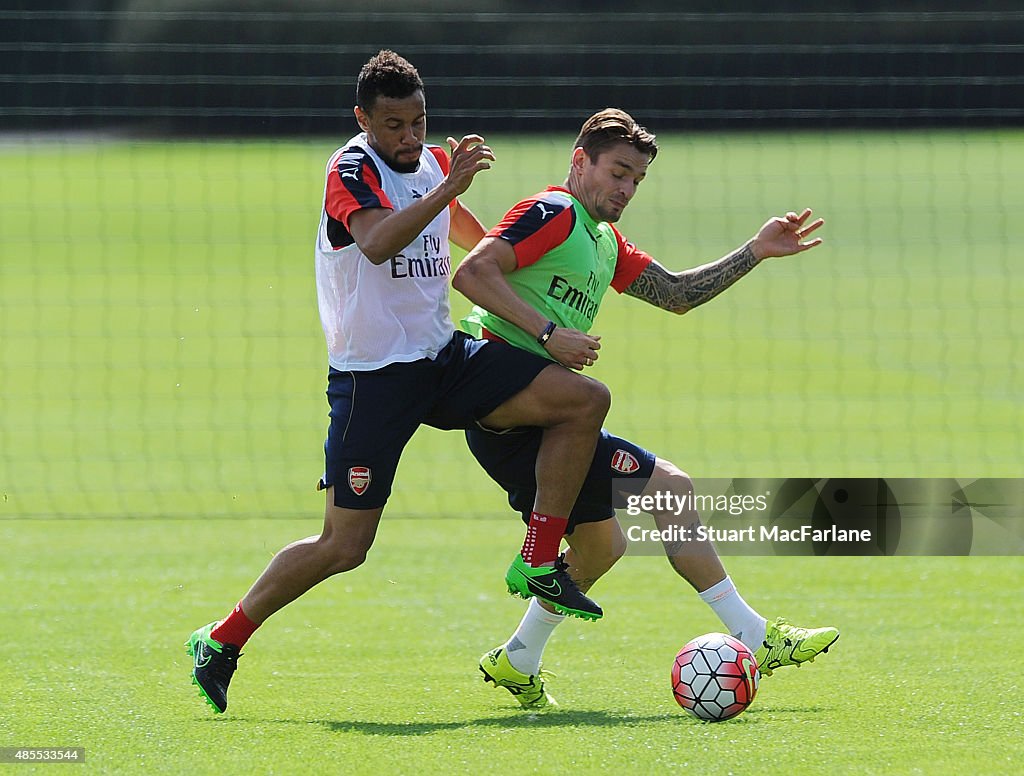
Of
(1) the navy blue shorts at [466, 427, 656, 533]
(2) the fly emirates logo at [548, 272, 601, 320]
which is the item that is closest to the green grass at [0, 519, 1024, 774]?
(1) the navy blue shorts at [466, 427, 656, 533]

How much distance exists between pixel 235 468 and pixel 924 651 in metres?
→ 5.65

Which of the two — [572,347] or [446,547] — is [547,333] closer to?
[572,347]

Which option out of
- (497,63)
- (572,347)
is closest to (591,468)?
(572,347)

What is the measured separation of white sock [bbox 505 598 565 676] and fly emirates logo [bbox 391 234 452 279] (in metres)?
1.32

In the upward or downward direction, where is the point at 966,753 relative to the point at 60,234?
downward

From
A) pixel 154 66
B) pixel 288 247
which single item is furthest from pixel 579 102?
pixel 154 66

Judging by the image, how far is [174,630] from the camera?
6934mm

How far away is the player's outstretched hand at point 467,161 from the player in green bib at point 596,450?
1.29ft

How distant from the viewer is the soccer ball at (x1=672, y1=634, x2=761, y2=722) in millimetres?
5395

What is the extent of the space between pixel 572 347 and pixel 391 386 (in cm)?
67

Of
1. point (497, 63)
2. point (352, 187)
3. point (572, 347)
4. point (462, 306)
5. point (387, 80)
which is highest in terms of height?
point (497, 63)

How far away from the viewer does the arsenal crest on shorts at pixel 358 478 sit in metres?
5.60

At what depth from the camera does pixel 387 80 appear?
553 centimetres

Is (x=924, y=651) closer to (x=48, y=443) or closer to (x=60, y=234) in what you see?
(x=48, y=443)
